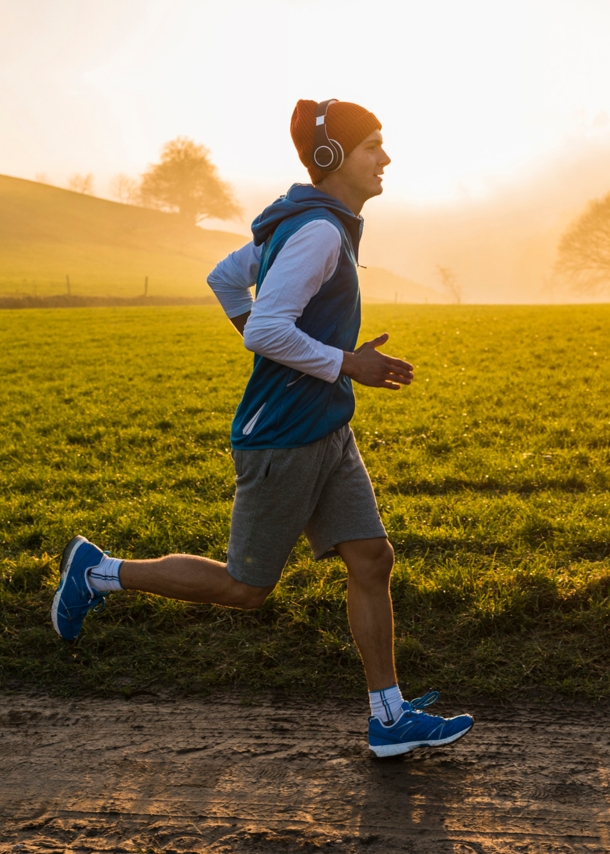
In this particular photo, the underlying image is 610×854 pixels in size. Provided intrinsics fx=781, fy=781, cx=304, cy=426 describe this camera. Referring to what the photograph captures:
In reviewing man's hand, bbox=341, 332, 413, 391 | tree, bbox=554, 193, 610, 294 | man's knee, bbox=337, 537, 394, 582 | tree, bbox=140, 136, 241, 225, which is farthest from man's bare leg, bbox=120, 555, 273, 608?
tree, bbox=140, 136, 241, 225

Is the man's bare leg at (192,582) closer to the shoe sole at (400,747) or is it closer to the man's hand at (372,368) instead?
the shoe sole at (400,747)

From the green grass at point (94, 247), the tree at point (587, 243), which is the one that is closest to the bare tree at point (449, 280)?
the green grass at point (94, 247)

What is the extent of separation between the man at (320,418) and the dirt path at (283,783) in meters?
0.23

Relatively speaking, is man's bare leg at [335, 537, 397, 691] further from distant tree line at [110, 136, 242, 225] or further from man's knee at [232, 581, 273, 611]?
distant tree line at [110, 136, 242, 225]

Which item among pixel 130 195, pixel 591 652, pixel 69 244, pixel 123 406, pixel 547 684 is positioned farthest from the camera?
pixel 130 195

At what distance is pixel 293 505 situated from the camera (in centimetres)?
324

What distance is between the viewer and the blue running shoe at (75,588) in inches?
147

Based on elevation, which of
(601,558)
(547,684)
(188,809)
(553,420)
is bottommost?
(188,809)

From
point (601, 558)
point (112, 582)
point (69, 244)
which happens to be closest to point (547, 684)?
point (601, 558)

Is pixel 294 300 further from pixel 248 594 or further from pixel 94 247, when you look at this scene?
pixel 94 247

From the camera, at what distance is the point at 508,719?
12.0 feet

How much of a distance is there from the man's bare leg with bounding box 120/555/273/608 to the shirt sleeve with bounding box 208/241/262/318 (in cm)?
122

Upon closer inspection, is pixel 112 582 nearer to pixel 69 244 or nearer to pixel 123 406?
pixel 123 406

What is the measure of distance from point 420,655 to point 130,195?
104 meters
